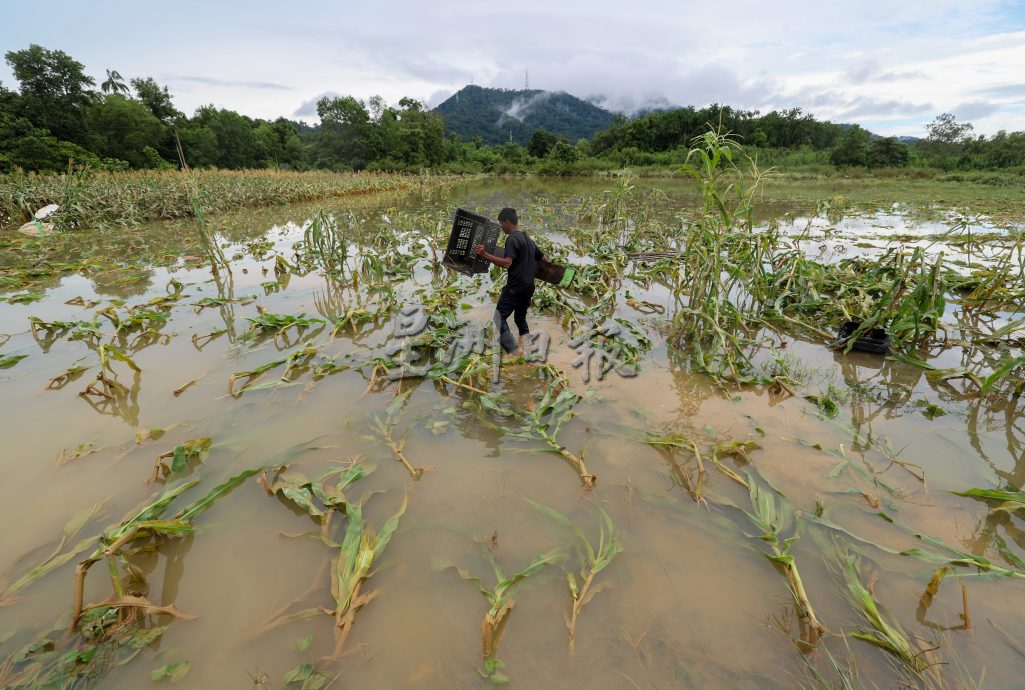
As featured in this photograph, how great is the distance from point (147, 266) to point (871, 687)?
11.1m

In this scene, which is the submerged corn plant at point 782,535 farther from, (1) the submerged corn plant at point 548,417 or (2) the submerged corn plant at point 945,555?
(1) the submerged corn plant at point 548,417

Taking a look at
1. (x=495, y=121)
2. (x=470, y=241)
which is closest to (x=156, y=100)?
(x=470, y=241)

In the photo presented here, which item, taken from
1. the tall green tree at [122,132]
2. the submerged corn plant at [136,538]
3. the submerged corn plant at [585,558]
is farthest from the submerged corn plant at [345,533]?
the tall green tree at [122,132]

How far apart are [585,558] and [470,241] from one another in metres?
3.43

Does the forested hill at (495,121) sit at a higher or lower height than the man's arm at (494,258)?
higher

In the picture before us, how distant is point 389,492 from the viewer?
2.71 m

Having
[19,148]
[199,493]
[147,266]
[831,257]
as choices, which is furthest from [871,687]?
[19,148]

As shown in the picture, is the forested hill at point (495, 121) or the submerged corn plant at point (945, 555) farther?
the forested hill at point (495, 121)

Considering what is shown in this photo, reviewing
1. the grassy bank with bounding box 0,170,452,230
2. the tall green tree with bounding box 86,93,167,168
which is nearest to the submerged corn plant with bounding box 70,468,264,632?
the grassy bank with bounding box 0,170,452,230

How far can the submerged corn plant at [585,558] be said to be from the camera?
76.4 inches

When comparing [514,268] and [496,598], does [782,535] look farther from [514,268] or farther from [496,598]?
[514,268]

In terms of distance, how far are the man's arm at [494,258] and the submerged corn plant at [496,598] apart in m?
2.82

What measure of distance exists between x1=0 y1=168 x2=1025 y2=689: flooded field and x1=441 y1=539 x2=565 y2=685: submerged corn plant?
0.06 feet

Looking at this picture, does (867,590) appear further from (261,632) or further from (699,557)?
(261,632)
